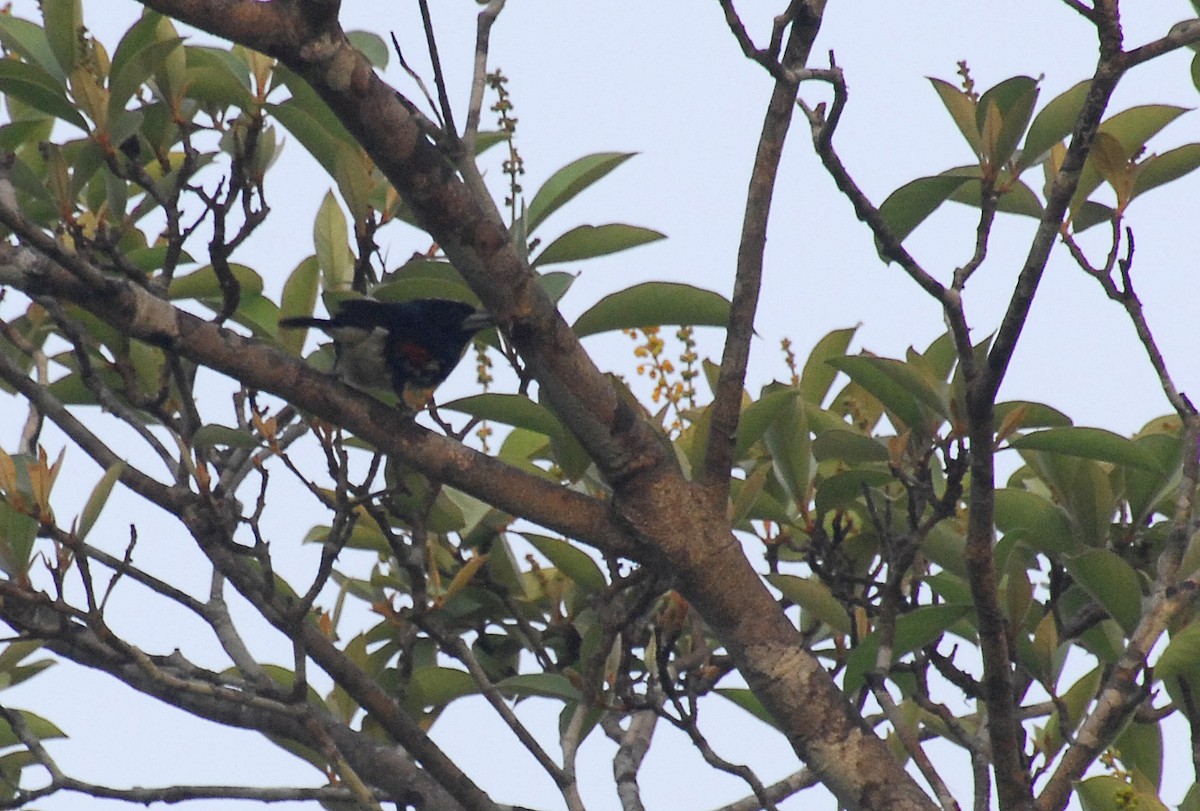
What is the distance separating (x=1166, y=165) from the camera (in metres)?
3.22

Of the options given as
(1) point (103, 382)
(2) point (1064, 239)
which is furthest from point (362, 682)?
(2) point (1064, 239)

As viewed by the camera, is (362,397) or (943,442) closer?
(362,397)

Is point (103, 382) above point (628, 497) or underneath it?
above

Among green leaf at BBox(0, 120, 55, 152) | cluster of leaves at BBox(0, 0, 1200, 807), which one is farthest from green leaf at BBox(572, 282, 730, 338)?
green leaf at BBox(0, 120, 55, 152)

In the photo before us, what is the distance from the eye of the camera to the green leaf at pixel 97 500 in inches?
122

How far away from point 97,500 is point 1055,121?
2.24 meters

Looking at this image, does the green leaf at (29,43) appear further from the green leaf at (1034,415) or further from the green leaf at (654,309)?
the green leaf at (1034,415)

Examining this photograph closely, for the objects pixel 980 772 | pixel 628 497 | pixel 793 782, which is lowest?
pixel 980 772

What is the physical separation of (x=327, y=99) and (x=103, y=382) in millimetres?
1387

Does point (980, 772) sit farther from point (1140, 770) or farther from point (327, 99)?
point (327, 99)

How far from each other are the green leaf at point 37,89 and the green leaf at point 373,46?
769 mm

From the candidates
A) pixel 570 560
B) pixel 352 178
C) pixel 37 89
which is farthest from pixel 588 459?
pixel 37 89

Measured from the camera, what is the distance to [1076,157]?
97.6 inches

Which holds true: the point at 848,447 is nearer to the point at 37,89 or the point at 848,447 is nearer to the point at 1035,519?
the point at 1035,519
